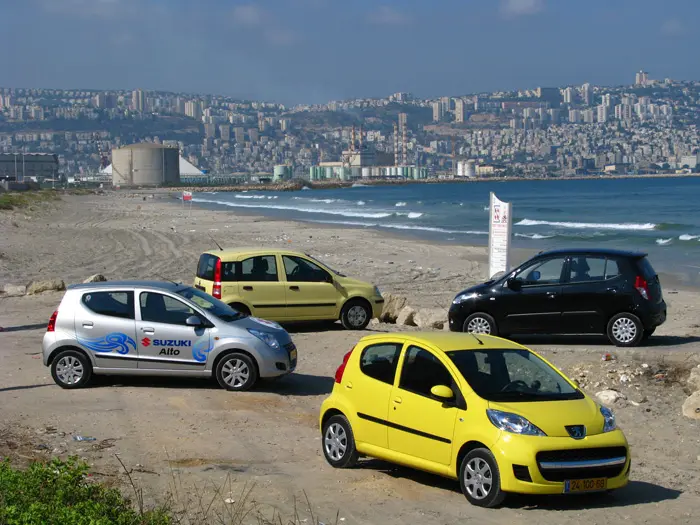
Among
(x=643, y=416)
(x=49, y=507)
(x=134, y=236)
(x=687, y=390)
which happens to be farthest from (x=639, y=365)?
(x=134, y=236)

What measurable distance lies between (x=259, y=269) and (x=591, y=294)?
5.36m

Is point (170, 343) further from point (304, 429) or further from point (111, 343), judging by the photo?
point (304, 429)

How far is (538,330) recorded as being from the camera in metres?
15.4

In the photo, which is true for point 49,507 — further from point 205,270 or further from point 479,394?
point 205,270

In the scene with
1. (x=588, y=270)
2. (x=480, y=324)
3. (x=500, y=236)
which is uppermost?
(x=500, y=236)

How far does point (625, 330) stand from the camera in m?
15.2

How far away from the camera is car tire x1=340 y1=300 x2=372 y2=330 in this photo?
→ 1697 cm

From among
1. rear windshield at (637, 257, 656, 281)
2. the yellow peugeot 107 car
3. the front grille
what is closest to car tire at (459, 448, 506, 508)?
the yellow peugeot 107 car

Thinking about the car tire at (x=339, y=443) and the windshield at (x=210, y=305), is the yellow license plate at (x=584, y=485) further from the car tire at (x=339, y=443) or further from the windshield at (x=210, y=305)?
the windshield at (x=210, y=305)

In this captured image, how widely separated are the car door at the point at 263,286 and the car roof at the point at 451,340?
7636 millimetres

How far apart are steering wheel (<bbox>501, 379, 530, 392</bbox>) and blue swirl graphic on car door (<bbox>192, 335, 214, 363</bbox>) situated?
4935mm

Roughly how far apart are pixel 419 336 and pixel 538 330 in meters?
7.33

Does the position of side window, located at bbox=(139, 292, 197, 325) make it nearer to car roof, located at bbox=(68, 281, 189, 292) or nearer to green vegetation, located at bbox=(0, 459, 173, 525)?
car roof, located at bbox=(68, 281, 189, 292)

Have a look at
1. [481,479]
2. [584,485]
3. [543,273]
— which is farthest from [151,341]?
[543,273]
